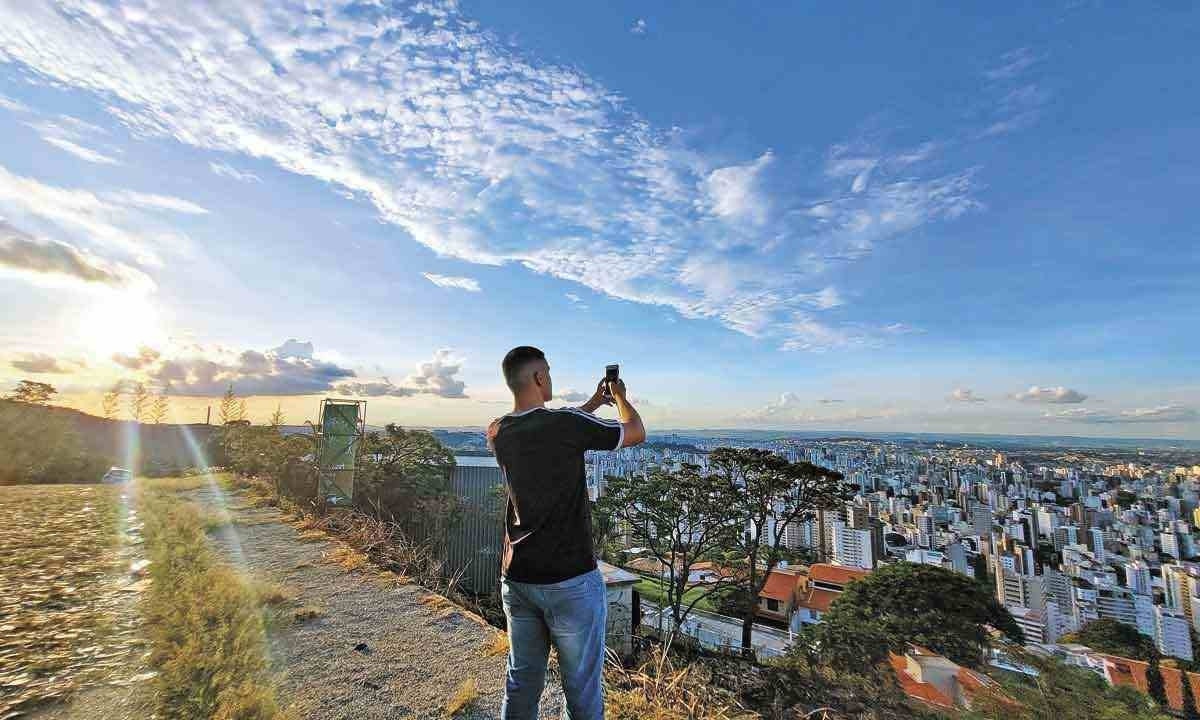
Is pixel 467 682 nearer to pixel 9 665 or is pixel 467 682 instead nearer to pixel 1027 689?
pixel 9 665

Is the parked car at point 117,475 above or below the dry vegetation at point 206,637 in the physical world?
below

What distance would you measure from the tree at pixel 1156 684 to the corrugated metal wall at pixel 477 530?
385 inches

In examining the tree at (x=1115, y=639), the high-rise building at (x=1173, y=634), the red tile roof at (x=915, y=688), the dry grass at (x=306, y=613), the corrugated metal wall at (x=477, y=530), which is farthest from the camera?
the corrugated metal wall at (x=477, y=530)

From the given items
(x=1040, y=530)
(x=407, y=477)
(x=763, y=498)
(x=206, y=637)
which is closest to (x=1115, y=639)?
(x=1040, y=530)

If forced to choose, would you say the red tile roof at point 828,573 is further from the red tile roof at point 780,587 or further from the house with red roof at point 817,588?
the red tile roof at point 780,587

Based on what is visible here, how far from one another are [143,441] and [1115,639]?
23.9 metres

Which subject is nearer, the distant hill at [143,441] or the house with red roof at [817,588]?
the house with red roof at [817,588]

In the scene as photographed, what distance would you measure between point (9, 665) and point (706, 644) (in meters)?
11.6

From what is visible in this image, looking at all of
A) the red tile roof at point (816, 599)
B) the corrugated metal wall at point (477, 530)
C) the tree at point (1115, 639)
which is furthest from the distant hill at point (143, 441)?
the tree at point (1115, 639)

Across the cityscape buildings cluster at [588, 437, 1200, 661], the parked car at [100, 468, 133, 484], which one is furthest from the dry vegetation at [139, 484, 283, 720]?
the parked car at [100, 468, 133, 484]

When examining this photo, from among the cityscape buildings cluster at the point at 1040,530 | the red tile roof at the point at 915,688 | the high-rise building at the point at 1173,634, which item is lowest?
the red tile roof at the point at 915,688

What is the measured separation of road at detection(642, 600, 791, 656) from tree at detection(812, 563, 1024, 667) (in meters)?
3.51

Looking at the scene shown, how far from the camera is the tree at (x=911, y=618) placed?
24.5 feet

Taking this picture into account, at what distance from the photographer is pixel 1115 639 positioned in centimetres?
687
